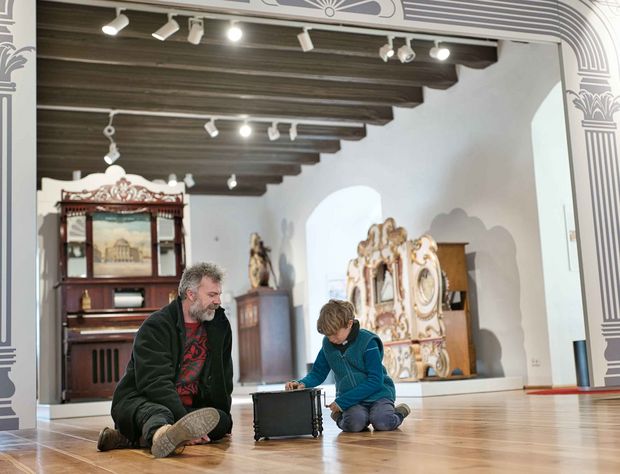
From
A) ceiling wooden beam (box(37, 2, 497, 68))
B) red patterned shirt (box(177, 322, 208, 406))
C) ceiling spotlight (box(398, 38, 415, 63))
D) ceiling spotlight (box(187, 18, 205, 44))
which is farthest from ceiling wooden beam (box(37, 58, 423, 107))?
red patterned shirt (box(177, 322, 208, 406))

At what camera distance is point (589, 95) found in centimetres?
699

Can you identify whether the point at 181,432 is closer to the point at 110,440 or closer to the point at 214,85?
the point at 110,440

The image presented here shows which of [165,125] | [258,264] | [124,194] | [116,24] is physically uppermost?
[165,125]

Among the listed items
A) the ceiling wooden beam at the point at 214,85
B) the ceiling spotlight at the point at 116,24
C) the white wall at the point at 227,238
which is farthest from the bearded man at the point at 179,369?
the white wall at the point at 227,238

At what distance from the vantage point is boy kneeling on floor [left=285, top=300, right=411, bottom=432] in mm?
4152

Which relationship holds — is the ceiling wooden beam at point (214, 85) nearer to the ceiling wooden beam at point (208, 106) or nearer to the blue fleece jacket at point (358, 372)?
the ceiling wooden beam at point (208, 106)

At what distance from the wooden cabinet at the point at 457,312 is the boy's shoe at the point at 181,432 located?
6.50m

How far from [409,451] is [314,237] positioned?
38.6ft

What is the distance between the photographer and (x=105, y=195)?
36.0 feet

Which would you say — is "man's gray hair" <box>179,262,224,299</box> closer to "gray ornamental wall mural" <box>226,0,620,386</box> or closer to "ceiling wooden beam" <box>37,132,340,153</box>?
"gray ornamental wall mural" <box>226,0,620,386</box>

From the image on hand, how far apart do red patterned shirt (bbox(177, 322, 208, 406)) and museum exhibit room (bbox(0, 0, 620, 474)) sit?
2 centimetres

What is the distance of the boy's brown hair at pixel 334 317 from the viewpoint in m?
4.10

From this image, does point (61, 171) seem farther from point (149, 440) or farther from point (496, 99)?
point (149, 440)

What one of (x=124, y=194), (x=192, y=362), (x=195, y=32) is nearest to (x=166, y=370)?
(x=192, y=362)
